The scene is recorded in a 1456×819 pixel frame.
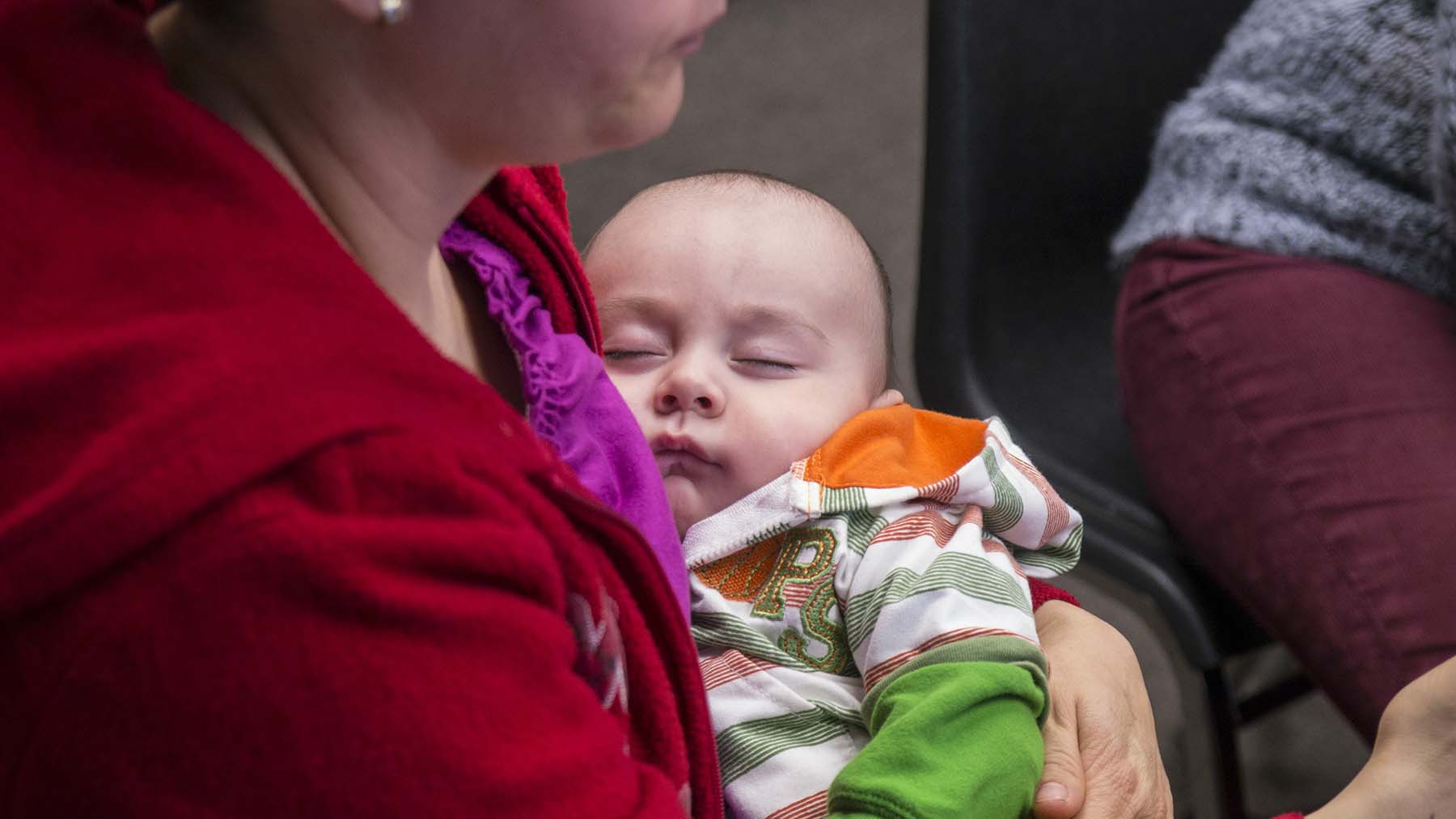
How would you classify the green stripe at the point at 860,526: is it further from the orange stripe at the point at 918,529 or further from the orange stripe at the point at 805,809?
the orange stripe at the point at 805,809

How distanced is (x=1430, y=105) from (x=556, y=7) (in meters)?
1.06

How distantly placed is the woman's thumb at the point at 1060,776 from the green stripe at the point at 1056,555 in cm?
17

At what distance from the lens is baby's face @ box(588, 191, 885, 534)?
102 cm

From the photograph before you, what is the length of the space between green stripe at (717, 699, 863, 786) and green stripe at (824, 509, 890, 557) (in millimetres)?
122

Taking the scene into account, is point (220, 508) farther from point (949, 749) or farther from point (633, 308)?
point (633, 308)

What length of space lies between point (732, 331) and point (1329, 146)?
2.35 feet

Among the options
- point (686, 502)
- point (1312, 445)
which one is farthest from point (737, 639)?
point (1312, 445)

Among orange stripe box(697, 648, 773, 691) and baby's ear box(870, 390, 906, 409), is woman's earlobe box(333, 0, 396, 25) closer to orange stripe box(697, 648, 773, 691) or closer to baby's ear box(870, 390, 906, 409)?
orange stripe box(697, 648, 773, 691)

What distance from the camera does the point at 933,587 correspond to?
2.98ft

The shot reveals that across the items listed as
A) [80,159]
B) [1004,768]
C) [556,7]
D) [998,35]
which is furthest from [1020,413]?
[80,159]

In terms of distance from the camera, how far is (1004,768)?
A: 839mm

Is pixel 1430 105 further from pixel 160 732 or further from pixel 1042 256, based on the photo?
pixel 160 732

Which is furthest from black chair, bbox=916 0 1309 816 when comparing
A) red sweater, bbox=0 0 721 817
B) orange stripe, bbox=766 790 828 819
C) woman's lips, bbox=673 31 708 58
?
red sweater, bbox=0 0 721 817

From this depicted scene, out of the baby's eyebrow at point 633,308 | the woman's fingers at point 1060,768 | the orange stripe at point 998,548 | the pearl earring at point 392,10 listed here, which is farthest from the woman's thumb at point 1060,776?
the pearl earring at point 392,10
